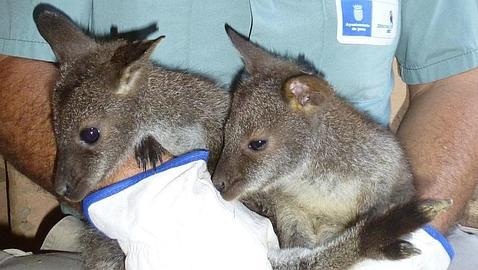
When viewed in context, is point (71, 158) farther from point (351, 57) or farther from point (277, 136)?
point (351, 57)

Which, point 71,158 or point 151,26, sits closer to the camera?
point 71,158

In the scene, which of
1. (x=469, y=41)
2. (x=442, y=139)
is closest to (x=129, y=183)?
(x=442, y=139)

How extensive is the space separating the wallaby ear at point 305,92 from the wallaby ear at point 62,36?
716 millimetres

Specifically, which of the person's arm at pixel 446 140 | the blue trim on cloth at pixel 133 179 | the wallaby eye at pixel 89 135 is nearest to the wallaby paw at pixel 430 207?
the person's arm at pixel 446 140

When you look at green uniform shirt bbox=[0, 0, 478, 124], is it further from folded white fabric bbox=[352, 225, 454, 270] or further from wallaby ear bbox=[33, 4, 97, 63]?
folded white fabric bbox=[352, 225, 454, 270]

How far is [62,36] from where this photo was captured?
256cm

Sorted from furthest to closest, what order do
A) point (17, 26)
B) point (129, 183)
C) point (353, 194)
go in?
1. point (17, 26)
2. point (353, 194)
3. point (129, 183)

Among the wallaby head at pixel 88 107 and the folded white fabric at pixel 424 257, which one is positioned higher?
the wallaby head at pixel 88 107

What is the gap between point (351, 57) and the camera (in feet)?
9.59

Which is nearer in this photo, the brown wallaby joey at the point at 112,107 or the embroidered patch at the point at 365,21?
the brown wallaby joey at the point at 112,107

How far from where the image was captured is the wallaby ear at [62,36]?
2541mm

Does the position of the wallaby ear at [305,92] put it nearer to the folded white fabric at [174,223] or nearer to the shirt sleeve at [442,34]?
the folded white fabric at [174,223]

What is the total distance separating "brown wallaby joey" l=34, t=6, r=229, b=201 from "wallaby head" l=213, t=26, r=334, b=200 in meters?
0.11

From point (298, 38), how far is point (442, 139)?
74cm
